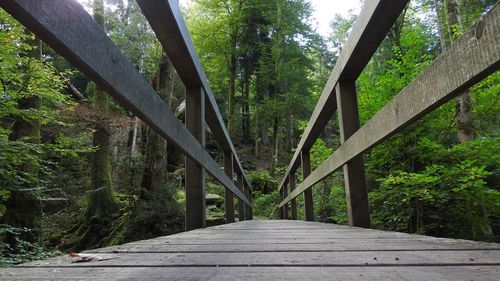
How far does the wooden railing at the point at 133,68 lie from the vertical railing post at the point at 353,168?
959mm

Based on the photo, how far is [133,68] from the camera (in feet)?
3.43

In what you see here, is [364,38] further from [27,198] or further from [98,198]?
[98,198]

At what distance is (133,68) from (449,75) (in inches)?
35.0

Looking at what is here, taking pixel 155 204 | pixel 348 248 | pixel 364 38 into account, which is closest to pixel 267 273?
pixel 348 248

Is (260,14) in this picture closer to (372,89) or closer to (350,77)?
(372,89)

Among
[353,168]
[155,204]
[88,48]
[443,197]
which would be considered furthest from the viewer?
[155,204]

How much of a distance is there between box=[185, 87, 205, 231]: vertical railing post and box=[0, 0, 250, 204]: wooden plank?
53.5 inches

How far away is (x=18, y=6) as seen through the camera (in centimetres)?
58

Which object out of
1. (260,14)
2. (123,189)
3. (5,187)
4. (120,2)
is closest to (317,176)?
(5,187)

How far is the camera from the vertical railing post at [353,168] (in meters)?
2.28

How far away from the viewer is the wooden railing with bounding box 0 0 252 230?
668 millimetres

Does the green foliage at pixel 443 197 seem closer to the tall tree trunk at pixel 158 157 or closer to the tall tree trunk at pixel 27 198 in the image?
the tall tree trunk at pixel 158 157

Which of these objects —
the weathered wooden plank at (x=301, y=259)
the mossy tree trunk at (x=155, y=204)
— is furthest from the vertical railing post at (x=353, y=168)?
the mossy tree trunk at (x=155, y=204)

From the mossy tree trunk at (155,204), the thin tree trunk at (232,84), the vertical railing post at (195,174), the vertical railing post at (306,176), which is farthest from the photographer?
the thin tree trunk at (232,84)
